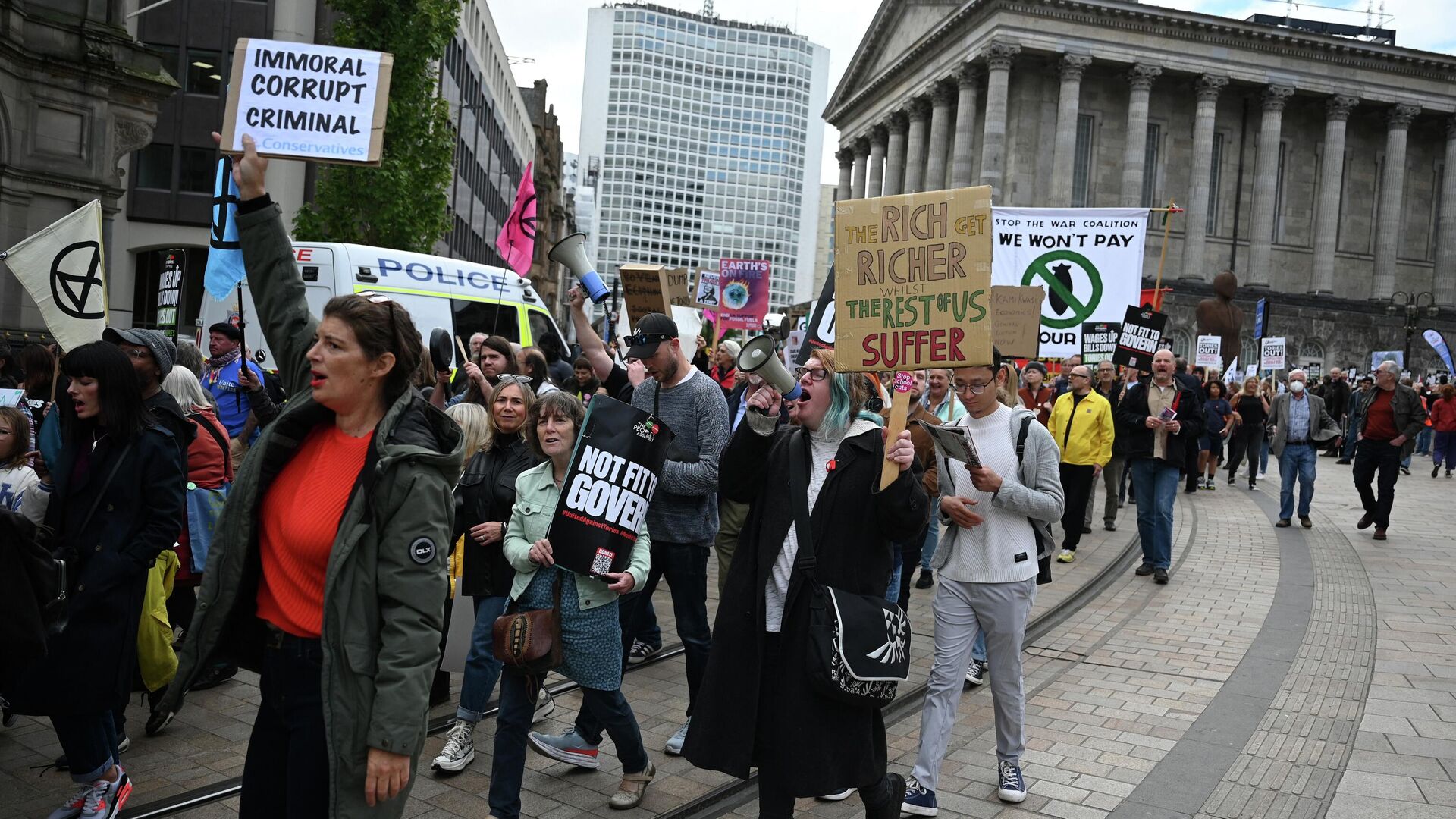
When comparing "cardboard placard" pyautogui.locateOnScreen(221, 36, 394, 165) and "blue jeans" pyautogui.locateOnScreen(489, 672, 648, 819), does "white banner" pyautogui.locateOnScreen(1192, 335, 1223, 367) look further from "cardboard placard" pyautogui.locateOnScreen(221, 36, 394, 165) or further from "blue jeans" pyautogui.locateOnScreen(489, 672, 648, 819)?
"blue jeans" pyautogui.locateOnScreen(489, 672, 648, 819)

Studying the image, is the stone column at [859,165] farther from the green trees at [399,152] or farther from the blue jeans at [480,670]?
the blue jeans at [480,670]

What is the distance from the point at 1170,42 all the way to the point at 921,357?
182 ft

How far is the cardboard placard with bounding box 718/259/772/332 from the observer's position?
21719 millimetres

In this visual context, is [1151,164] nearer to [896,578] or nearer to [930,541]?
[930,541]

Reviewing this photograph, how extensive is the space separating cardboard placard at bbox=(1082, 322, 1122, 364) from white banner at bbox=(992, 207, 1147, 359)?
5.23 feet

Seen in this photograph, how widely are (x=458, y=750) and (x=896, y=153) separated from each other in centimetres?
6369

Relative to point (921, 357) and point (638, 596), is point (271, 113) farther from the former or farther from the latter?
point (921, 357)

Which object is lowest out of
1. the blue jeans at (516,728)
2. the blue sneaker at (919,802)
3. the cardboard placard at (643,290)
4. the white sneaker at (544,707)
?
the white sneaker at (544,707)

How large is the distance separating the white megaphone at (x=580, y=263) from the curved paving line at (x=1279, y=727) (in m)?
3.64

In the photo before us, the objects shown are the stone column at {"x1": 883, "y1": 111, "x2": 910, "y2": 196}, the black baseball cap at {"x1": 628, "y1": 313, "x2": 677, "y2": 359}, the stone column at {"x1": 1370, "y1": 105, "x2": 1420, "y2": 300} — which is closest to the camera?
the black baseball cap at {"x1": 628, "y1": 313, "x2": 677, "y2": 359}

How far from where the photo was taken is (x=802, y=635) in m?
3.82

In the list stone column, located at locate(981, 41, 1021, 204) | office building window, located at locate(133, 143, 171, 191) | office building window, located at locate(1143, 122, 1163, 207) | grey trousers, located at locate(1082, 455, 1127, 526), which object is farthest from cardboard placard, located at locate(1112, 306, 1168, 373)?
office building window, located at locate(1143, 122, 1163, 207)

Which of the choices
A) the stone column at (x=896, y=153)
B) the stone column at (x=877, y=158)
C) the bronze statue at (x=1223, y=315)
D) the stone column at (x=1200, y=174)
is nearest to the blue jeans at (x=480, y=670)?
the bronze statue at (x=1223, y=315)

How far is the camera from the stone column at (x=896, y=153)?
2564 inches
